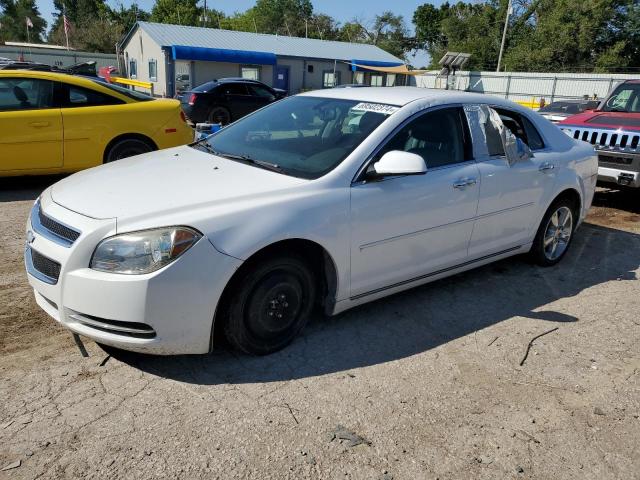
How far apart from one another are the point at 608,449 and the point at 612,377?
0.81 m

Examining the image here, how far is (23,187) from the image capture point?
7523 millimetres

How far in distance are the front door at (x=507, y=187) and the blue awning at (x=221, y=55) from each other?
28.3m

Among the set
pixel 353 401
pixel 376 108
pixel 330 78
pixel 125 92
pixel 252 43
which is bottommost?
pixel 353 401

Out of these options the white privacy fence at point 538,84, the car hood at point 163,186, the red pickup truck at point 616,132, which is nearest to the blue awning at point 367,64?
the white privacy fence at point 538,84

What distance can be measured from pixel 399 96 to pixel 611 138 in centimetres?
521

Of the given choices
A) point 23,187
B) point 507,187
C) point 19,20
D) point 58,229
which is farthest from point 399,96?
point 19,20

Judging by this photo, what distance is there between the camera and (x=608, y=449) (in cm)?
277

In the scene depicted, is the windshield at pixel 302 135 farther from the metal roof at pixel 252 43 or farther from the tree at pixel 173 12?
the tree at pixel 173 12

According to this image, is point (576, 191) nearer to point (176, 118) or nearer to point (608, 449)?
point (608, 449)

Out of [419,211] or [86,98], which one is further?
[86,98]

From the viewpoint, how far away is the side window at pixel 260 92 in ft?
59.4

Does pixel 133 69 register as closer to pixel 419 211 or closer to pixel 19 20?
pixel 419 211

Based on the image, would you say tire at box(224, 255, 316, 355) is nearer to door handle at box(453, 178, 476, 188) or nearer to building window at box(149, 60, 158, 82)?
door handle at box(453, 178, 476, 188)

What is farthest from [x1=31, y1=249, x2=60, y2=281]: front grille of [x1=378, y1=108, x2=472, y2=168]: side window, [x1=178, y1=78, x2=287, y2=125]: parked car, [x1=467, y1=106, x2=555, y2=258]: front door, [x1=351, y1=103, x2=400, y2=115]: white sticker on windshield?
[x1=178, y1=78, x2=287, y2=125]: parked car
